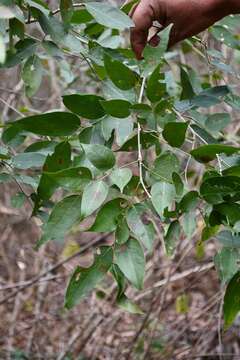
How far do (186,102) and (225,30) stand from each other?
1.44ft

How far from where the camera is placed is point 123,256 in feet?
3.06

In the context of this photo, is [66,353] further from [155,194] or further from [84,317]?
[155,194]

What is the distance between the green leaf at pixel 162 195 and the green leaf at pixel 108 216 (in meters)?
0.06

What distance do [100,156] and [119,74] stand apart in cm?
15

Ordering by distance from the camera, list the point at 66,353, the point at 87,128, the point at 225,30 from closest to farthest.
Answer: the point at 87,128
the point at 225,30
the point at 66,353

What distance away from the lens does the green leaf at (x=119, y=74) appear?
95 cm

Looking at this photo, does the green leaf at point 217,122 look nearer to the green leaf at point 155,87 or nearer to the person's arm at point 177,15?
the person's arm at point 177,15

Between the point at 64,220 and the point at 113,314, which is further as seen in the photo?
the point at 113,314

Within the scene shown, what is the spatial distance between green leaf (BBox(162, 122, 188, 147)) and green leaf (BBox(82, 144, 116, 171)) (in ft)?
0.32

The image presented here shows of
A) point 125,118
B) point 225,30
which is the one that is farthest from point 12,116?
point 125,118

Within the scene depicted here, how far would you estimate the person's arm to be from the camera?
1.07 metres

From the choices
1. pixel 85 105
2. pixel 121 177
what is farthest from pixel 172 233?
pixel 85 105

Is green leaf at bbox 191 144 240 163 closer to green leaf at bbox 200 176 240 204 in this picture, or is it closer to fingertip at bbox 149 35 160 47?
green leaf at bbox 200 176 240 204

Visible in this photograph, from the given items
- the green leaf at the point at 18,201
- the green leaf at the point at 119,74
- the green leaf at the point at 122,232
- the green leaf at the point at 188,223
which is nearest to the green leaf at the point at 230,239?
the green leaf at the point at 188,223
